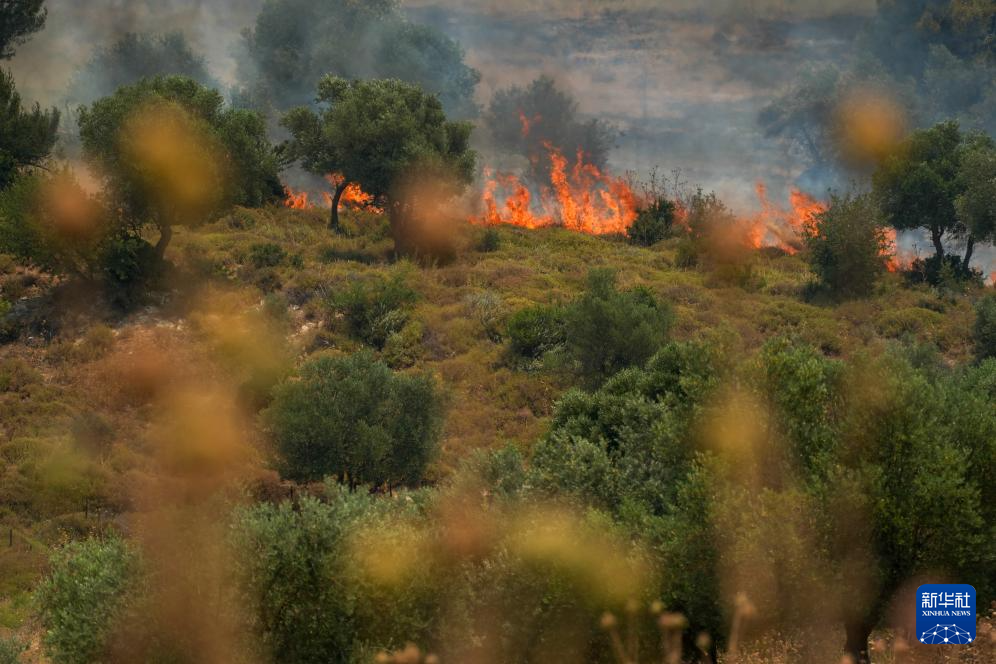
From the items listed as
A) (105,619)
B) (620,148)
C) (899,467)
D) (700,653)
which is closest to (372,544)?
(105,619)

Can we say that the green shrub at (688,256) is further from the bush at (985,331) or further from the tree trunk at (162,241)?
the tree trunk at (162,241)

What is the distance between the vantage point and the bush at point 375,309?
43.0 m

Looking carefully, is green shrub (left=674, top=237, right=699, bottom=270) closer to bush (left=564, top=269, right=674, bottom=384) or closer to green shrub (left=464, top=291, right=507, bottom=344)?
green shrub (left=464, top=291, right=507, bottom=344)

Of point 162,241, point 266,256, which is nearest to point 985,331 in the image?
point 266,256

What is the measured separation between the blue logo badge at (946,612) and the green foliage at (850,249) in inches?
1393

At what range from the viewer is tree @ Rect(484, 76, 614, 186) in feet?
295

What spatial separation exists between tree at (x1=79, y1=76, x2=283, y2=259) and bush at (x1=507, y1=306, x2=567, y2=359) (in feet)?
44.8

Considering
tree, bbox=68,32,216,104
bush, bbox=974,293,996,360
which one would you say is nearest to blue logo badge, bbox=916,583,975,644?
bush, bbox=974,293,996,360

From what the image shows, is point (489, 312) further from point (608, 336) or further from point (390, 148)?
point (390, 148)

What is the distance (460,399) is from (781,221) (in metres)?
46.3

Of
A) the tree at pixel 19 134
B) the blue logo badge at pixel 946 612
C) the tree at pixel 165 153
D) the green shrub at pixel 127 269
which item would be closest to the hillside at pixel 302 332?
the green shrub at pixel 127 269

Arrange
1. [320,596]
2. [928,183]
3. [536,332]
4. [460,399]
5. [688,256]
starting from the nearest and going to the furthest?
[320,596]
[460,399]
[536,332]
[688,256]
[928,183]

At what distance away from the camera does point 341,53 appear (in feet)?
322

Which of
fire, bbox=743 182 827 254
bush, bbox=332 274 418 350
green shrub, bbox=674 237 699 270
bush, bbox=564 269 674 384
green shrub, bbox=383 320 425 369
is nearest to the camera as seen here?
bush, bbox=564 269 674 384
